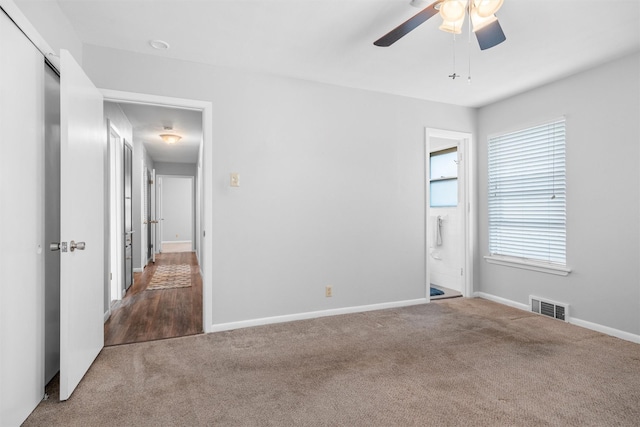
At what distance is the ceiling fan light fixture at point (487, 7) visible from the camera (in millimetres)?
1767

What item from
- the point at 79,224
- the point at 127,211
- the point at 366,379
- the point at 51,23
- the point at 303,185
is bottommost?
the point at 366,379

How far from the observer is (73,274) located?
2.03 metres

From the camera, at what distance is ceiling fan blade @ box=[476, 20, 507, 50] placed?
1.94 metres

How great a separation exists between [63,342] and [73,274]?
380 mm

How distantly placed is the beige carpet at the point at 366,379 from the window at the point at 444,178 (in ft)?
7.09

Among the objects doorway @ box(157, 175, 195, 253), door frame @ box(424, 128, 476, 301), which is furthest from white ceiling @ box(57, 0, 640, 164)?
doorway @ box(157, 175, 195, 253)

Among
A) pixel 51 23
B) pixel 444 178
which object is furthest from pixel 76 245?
pixel 444 178

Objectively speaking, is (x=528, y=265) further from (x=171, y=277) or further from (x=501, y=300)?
(x=171, y=277)

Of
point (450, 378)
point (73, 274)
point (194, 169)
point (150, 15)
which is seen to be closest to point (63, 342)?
point (73, 274)

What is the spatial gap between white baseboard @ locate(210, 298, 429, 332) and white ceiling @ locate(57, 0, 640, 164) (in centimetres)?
242

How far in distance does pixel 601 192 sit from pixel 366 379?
2780 millimetres

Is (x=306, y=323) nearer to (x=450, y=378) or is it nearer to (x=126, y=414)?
(x=450, y=378)

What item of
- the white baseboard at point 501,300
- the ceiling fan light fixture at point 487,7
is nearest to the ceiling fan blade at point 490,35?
the ceiling fan light fixture at point 487,7

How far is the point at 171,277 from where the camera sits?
19.4ft
